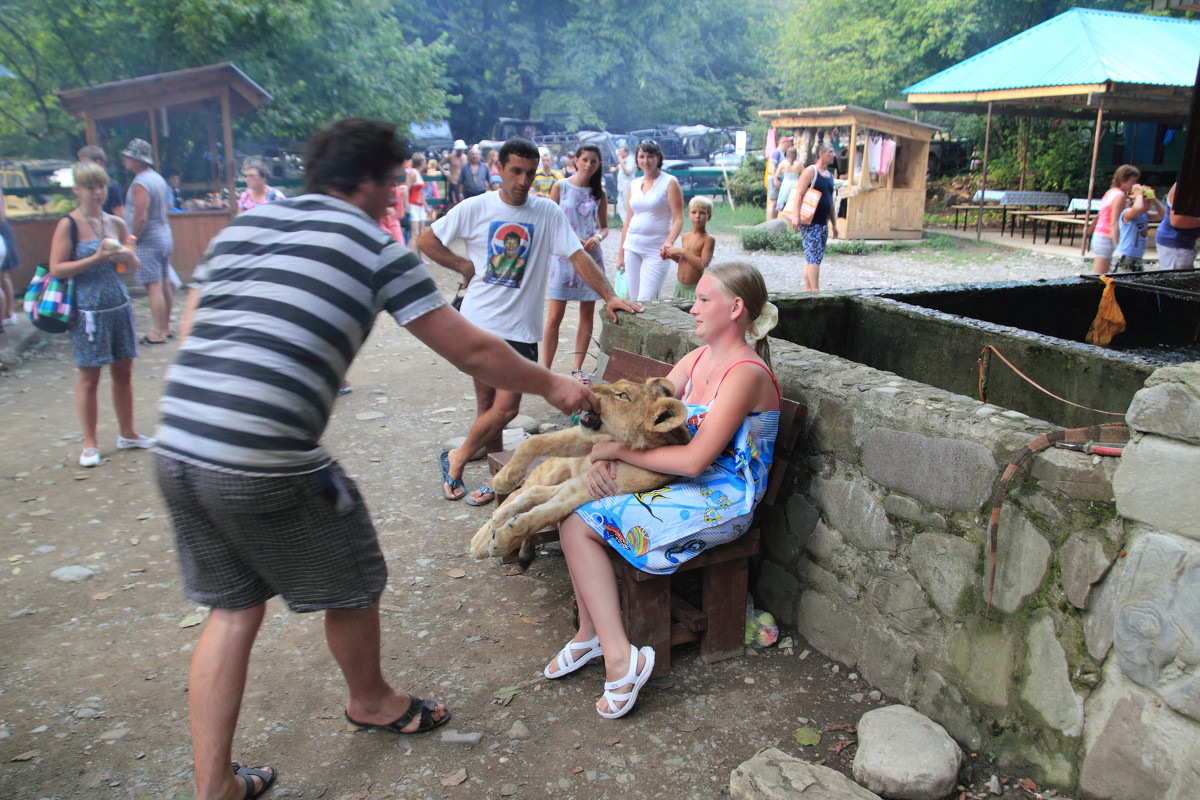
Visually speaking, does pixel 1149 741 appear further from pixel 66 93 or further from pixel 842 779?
pixel 66 93

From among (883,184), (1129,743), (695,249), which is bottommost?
(1129,743)

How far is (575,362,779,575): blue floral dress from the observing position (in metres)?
2.97

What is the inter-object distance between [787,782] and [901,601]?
81 cm

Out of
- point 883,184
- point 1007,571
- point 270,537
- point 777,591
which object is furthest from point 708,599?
point 883,184

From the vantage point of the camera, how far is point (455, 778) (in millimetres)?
2719

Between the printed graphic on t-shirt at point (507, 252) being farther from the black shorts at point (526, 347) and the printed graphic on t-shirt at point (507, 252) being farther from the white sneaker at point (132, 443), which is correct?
the white sneaker at point (132, 443)

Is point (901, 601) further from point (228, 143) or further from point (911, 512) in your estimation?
point (228, 143)

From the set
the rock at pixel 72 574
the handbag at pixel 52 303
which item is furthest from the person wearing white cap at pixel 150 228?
the rock at pixel 72 574

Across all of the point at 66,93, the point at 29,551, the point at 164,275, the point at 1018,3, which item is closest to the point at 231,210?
the point at 66,93

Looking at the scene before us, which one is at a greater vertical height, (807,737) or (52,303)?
(52,303)

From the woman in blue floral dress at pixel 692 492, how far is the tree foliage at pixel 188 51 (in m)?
14.8

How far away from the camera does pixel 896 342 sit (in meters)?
4.96

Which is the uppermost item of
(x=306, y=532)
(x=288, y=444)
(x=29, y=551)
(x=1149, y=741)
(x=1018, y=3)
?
(x=1018, y=3)

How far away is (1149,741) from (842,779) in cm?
82
